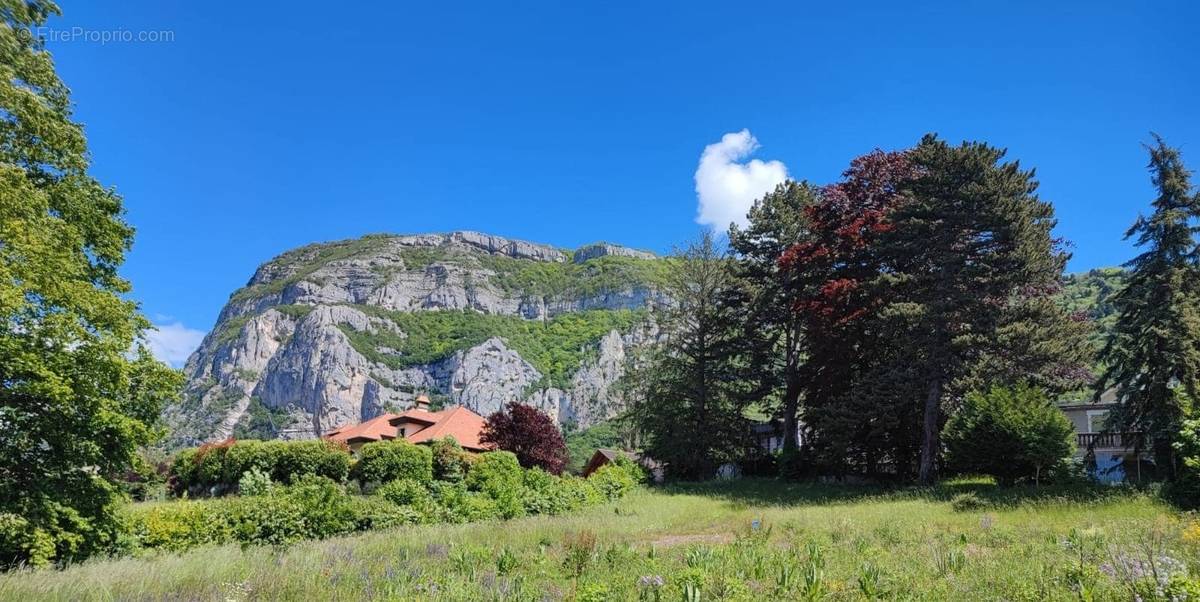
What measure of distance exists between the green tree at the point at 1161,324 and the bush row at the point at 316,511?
52.9 feet

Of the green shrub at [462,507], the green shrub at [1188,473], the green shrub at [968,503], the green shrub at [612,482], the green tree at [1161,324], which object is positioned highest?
the green tree at [1161,324]

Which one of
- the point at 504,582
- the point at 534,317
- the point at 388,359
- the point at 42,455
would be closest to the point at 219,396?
the point at 388,359

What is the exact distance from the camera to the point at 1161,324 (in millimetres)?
16609

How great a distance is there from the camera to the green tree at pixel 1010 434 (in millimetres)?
17594

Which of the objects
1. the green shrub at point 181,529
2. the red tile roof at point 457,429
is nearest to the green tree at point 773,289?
the green shrub at point 181,529

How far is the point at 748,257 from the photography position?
33.5 metres

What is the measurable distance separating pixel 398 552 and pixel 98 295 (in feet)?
28.0

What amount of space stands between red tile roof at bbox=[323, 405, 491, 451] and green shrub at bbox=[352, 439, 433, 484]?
2347cm

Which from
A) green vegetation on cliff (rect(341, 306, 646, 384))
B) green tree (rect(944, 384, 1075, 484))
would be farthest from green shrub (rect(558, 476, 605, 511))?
green vegetation on cliff (rect(341, 306, 646, 384))

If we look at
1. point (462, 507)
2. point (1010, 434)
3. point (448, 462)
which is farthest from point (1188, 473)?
point (448, 462)

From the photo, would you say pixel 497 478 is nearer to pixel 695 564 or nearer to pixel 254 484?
pixel 254 484

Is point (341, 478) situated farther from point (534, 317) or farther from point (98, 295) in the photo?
point (534, 317)

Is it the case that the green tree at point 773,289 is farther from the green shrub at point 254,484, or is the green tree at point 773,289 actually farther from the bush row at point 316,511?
the green shrub at point 254,484

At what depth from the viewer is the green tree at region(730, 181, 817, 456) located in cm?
3095
